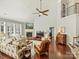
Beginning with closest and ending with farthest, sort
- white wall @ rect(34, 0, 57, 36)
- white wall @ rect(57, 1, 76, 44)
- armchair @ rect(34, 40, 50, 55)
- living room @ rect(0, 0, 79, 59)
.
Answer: armchair @ rect(34, 40, 50, 55)
living room @ rect(0, 0, 79, 59)
white wall @ rect(57, 1, 76, 44)
white wall @ rect(34, 0, 57, 36)

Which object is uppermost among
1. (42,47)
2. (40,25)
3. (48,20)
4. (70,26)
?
(48,20)

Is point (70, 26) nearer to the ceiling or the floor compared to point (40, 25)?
nearer to the floor

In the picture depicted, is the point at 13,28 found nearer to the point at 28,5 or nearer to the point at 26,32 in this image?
the point at 26,32

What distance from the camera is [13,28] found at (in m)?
15.4

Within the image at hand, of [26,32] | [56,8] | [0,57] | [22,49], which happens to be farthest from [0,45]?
[26,32]

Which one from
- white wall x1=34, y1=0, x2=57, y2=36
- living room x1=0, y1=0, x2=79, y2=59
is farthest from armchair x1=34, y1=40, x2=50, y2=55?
white wall x1=34, y1=0, x2=57, y2=36

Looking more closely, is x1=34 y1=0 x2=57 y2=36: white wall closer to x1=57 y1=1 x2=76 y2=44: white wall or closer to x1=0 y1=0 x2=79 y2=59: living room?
x1=0 y1=0 x2=79 y2=59: living room

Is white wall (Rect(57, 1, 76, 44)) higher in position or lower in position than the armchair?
higher

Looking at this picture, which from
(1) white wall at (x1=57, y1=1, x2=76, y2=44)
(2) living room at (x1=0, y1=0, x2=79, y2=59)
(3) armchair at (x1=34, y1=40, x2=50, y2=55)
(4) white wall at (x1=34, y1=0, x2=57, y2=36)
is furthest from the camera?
(4) white wall at (x1=34, y1=0, x2=57, y2=36)

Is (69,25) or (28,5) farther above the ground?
(28,5)

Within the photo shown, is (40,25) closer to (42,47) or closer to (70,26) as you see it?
(70,26)

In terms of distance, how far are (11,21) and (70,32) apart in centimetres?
773

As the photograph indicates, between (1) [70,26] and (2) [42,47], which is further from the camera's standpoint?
(1) [70,26]

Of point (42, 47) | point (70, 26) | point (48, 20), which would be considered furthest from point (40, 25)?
point (42, 47)
